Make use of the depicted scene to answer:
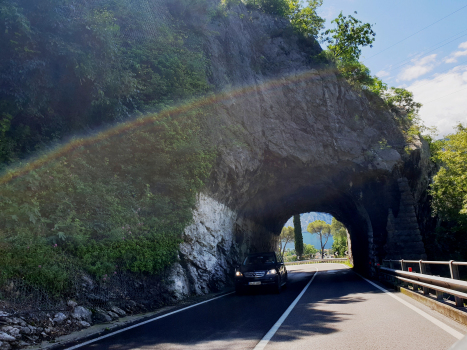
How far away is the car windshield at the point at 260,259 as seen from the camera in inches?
597

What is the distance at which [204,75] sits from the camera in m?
18.2

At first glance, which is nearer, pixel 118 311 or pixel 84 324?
pixel 84 324

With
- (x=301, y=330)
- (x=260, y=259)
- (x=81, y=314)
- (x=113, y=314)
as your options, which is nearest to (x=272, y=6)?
(x=260, y=259)

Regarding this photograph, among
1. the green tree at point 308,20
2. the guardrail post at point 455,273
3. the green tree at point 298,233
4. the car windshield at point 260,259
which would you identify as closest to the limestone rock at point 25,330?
the guardrail post at point 455,273

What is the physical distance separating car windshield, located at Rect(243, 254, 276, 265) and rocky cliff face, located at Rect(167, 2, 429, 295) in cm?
265

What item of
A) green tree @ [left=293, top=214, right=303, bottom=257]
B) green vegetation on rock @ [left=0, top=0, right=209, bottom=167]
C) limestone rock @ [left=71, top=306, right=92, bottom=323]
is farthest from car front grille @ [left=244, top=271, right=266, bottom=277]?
green tree @ [left=293, top=214, right=303, bottom=257]

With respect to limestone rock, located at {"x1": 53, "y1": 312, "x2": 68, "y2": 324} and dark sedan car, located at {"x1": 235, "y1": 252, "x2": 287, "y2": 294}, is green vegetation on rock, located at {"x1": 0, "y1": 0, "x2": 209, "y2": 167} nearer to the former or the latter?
limestone rock, located at {"x1": 53, "y1": 312, "x2": 68, "y2": 324}

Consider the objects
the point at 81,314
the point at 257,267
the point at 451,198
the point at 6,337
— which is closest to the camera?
the point at 6,337

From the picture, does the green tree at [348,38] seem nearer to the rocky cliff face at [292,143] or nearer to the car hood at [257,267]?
the rocky cliff face at [292,143]

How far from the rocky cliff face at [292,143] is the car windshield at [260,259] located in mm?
2654

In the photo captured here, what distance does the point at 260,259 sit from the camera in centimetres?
1549

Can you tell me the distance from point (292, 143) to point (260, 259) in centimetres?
918

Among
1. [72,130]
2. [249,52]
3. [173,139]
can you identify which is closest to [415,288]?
[173,139]

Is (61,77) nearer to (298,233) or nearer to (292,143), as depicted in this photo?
(292,143)
